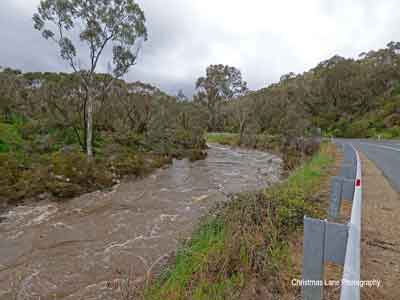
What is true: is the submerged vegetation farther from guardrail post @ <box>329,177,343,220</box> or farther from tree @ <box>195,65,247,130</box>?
tree @ <box>195,65,247,130</box>

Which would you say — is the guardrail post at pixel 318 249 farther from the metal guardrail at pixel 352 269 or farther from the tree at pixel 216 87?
the tree at pixel 216 87

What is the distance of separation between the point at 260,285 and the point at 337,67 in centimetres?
5146

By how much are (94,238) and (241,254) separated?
14.1 feet

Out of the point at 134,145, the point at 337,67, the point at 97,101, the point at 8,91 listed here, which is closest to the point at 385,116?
the point at 337,67

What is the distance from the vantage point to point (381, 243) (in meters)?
2.74

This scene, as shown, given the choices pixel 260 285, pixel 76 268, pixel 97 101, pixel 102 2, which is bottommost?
pixel 76 268

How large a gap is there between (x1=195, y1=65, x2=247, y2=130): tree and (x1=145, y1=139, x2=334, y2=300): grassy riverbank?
51.0m

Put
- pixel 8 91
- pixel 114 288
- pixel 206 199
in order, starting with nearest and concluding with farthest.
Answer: pixel 114 288 → pixel 206 199 → pixel 8 91

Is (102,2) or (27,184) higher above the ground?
(102,2)

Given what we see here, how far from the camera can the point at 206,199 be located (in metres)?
8.34

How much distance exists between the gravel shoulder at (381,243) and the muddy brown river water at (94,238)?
116 inches

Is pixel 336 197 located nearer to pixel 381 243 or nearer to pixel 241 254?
pixel 381 243

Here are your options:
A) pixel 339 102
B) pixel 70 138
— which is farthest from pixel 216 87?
pixel 70 138

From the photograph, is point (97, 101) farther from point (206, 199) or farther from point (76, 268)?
point (76, 268)
